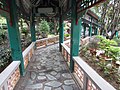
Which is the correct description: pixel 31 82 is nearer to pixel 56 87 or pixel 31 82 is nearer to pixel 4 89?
pixel 56 87

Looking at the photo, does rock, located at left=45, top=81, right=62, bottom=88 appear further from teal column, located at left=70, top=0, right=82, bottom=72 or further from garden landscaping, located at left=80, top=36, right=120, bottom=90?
garden landscaping, located at left=80, top=36, right=120, bottom=90

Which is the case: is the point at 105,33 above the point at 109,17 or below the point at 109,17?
below

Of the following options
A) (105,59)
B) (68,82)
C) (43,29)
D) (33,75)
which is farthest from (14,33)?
(43,29)

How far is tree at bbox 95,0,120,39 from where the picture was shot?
22.1 feet

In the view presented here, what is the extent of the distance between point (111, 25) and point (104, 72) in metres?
5.06

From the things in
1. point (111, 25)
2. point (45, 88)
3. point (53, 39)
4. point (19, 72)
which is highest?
point (111, 25)

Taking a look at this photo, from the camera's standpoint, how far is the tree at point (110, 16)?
6.74 m

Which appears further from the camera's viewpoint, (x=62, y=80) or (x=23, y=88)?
(x=62, y=80)

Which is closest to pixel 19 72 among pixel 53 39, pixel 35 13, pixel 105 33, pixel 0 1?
pixel 0 1

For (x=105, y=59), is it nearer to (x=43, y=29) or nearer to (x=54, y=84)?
(x=54, y=84)

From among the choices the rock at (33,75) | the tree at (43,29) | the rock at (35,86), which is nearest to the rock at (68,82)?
the rock at (35,86)

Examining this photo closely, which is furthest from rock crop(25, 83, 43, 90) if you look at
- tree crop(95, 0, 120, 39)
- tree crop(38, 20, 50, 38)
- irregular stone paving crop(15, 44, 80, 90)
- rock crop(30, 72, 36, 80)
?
tree crop(38, 20, 50, 38)

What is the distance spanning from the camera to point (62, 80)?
3.22 meters

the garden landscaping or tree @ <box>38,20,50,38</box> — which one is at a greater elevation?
tree @ <box>38,20,50,38</box>
